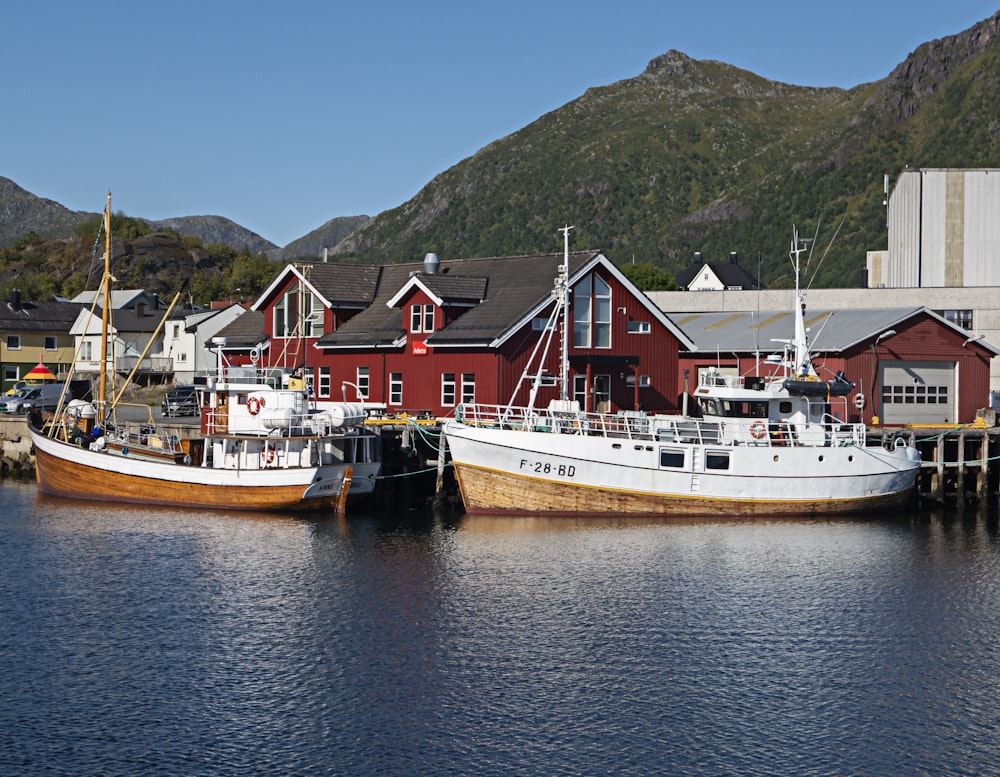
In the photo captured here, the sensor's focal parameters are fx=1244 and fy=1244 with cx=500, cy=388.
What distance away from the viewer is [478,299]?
55000 millimetres

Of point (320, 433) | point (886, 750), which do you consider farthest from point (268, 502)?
point (886, 750)

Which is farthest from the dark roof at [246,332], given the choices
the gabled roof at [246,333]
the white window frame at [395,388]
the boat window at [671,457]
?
the boat window at [671,457]

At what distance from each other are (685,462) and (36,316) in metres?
80.3

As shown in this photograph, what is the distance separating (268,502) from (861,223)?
147199mm

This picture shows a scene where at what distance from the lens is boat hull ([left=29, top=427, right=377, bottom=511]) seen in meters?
45.3

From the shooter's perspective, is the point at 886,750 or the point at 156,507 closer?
the point at 886,750

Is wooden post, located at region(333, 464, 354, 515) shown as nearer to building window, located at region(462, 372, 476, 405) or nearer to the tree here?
building window, located at region(462, 372, 476, 405)

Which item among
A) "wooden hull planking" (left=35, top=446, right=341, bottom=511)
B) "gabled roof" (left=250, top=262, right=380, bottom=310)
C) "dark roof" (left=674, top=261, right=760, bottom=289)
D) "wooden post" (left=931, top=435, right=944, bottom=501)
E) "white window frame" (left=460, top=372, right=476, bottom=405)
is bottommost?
Answer: "wooden hull planking" (left=35, top=446, right=341, bottom=511)

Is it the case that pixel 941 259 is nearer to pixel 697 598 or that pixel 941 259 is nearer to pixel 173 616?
pixel 697 598

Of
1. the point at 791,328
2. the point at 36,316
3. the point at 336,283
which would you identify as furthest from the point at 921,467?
the point at 36,316

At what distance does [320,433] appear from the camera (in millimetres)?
45750

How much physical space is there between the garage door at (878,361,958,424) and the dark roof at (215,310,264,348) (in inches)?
1202

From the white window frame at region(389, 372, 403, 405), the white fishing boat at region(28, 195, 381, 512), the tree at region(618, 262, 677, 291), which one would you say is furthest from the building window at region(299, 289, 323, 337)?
the tree at region(618, 262, 677, 291)

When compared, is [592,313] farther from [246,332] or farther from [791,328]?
[246,332]
